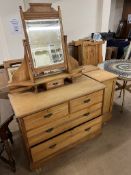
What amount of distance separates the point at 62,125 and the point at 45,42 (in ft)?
2.76

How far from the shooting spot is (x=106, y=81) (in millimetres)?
1839

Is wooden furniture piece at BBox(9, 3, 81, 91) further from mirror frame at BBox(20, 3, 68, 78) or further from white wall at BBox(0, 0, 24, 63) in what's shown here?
white wall at BBox(0, 0, 24, 63)

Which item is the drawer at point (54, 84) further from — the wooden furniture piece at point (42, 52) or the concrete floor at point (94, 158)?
the concrete floor at point (94, 158)

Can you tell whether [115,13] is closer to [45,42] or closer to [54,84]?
[45,42]

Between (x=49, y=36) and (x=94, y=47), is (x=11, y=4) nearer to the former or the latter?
(x=49, y=36)

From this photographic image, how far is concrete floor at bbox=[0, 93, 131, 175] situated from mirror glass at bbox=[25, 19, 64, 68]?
1081 mm

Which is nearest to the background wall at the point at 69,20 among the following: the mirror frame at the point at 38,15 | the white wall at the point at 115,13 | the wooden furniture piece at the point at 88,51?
the wooden furniture piece at the point at 88,51

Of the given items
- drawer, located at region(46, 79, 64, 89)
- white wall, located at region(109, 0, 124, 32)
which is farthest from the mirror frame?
white wall, located at region(109, 0, 124, 32)

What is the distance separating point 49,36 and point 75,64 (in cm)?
43

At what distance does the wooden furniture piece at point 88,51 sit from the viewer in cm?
239

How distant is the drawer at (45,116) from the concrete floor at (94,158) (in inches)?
23.2

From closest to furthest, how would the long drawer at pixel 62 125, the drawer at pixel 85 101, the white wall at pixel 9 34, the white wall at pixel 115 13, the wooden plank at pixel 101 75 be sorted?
1. the long drawer at pixel 62 125
2. the drawer at pixel 85 101
3. the wooden plank at pixel 101 75
4. the white wall at pixel 9 34
5. the white wall at pixel 115 13

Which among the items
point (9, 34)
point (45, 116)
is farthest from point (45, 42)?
point (9, 34)

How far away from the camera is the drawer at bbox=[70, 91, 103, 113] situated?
4.80 feet
